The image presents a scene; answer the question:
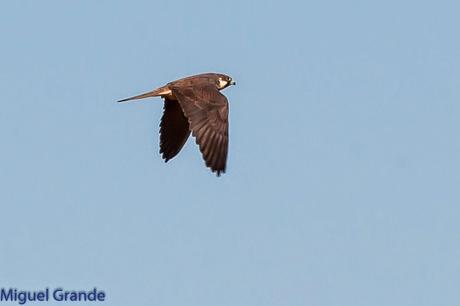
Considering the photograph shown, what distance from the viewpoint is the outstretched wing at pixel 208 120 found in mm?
12828

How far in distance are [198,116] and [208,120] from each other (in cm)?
20

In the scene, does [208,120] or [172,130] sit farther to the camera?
[172,130]

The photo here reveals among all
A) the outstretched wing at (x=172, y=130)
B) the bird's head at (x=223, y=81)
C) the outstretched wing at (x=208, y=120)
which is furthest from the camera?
the bird's head at (x=223, y=81)

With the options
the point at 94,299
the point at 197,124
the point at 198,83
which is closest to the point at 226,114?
the point at 197,124

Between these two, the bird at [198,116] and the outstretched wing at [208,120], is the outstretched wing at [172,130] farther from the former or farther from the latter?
the outstretched wing at [208,120]

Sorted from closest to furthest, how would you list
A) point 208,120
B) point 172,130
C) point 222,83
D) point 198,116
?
1. point 208,120
2. point 198,116
3. point 172,130
4. point 222,83

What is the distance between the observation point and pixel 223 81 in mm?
16828

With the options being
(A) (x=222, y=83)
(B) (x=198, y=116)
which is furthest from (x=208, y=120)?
(A) (x=222, y=83)

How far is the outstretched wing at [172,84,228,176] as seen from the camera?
12828 mm

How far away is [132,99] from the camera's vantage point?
48.9ft

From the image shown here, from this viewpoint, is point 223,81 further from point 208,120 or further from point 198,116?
point 208,120

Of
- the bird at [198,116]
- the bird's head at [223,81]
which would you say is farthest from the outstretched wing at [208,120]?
the bird's head at [223,81]

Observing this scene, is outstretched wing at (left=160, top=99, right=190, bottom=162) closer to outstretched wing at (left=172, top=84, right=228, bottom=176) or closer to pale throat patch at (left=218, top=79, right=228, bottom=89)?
outstretched wing at (left=172, top=84, right=228, bottom=176)

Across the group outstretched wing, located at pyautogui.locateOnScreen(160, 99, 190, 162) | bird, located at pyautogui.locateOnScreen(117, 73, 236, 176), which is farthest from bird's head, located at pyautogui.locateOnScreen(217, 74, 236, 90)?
outstretched wing, located at pyautogui.locateOnScreen(160, 99, 190, 162)
